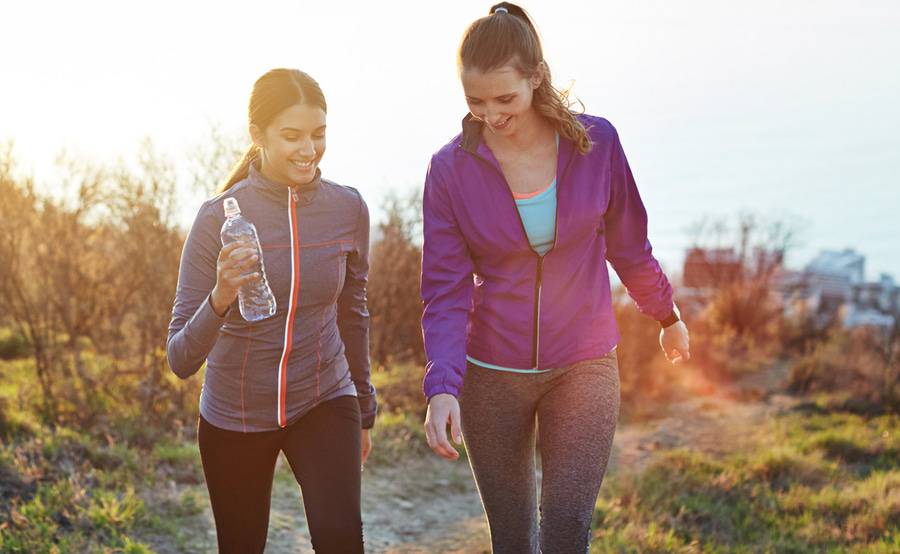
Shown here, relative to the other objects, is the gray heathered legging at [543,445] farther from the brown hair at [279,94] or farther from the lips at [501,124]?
the brown hair at [279,94]

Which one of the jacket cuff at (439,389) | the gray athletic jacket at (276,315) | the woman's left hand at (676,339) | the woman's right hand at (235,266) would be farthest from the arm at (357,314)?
the woman's left hand at (676,339)

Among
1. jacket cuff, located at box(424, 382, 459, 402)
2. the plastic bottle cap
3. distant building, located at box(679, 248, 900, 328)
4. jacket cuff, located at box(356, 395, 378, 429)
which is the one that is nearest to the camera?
jacket cuff, located at box(424, 382, 459, 402)

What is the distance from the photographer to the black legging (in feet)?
9.11

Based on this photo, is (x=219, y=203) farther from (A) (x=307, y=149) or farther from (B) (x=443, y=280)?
(B) (x=443, y=280)

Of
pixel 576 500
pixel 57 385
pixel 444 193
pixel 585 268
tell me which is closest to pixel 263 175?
pixel 444 193

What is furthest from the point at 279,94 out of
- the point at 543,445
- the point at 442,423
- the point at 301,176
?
the point at 543,445

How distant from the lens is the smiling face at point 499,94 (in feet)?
8.88

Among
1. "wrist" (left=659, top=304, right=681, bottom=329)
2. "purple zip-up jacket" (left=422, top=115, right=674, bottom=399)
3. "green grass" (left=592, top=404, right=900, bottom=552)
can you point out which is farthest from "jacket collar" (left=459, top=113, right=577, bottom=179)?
"green grass" (left=592, top=404, right=900, bottom=552)

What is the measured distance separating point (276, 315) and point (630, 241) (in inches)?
47.0

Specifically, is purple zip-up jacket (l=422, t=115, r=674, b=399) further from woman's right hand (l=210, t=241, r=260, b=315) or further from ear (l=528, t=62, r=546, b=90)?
woman's right hand (l=210, t=241, r=260, b=315)

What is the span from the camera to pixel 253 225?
2869mm

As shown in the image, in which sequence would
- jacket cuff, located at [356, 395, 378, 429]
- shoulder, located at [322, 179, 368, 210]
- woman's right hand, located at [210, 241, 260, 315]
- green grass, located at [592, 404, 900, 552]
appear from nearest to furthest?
woman's right hand, located at [210, 241, 260, 315] → shoulder, located at [322, 179, 368, 210] → jacket cuff, located at [356, 395, 378, 429] → green grass, located at [592, 404, 900, 552]

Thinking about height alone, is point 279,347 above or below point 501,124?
below

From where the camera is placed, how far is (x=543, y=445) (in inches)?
114
